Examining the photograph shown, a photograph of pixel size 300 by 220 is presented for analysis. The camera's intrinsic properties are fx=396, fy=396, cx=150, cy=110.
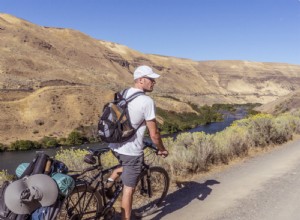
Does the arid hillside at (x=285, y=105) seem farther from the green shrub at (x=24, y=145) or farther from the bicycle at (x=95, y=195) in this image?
the bicycle at (x=95, y=195)

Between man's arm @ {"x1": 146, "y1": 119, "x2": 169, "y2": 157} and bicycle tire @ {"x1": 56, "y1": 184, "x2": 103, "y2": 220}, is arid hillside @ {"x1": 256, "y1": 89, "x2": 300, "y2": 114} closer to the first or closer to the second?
man's arm @ {"x1": 146, "y1": 119, "x2": 169, "y2": 157}

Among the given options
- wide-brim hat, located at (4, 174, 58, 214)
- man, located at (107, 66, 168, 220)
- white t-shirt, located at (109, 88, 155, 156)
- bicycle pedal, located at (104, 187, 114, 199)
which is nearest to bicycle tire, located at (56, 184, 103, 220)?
bicycle pedal, located at (104, 187, 114, 199)

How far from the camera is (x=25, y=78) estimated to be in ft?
221

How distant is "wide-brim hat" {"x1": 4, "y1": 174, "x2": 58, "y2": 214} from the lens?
11.9ft

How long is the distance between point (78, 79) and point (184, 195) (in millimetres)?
72254

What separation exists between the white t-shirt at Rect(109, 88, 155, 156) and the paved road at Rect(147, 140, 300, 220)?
60.0 inches

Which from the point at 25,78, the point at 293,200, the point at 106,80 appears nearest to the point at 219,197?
the point at 293,200

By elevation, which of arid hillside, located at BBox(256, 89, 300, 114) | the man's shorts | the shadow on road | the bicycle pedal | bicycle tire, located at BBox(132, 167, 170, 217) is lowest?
arid hillside, located at BBox(256, 89, 300, 114)

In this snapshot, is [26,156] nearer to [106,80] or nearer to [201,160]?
[201,160]

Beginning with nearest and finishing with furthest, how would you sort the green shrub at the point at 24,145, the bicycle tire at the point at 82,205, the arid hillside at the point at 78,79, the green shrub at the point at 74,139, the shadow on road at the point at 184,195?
the bicycle tire at the point at 82,205, the shadow on road at the point at 184,195, the green shrub at the point at 24,145, the green shrub at the point at 74,139, the arid hillside at the point at 78,79

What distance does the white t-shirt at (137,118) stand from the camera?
15.7 ft

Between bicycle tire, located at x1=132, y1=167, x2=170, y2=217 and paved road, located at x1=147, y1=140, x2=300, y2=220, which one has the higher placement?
bicycle tire, located at x1=132, y1=167, x2=170, y2=217

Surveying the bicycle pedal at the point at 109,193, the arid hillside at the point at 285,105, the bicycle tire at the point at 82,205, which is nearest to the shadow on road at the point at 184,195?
the bicycle pedal at the point at 109,193

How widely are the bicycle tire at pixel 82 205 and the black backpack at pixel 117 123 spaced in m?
0.69
